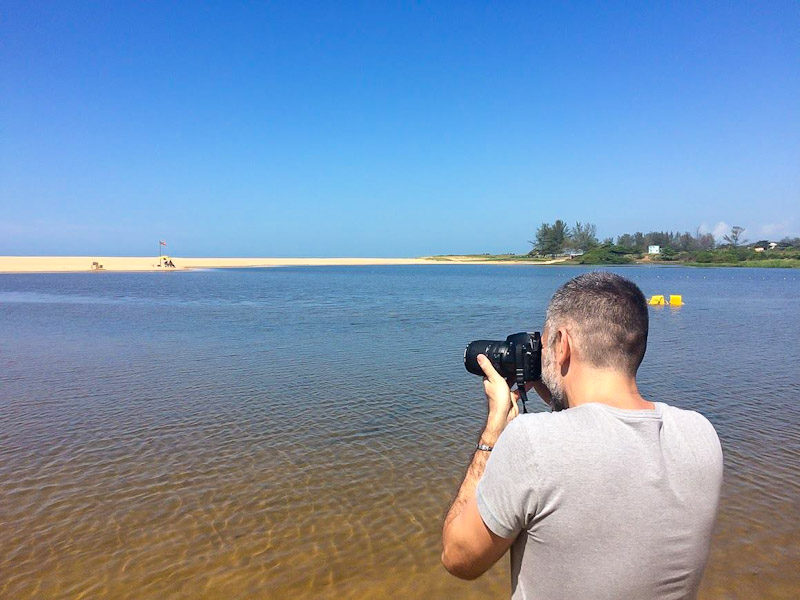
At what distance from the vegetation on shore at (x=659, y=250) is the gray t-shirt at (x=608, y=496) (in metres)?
117

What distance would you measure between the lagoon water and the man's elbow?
9.16 ft

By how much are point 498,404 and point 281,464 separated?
209 inches

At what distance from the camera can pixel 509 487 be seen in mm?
1683

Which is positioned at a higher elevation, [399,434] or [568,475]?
[568,475]

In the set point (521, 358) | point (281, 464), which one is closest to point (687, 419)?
point (521, 358)

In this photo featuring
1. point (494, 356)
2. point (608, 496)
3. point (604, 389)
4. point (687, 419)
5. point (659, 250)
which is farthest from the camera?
point (659, 250)

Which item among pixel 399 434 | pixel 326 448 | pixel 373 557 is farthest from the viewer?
pixel 399 434

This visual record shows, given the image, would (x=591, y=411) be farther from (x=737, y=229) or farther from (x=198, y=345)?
(x=737, y=229)

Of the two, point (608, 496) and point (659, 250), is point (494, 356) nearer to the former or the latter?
point (608, 496)

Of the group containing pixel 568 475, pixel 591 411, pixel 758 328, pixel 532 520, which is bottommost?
pixel 758 328

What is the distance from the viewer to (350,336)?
1816cm

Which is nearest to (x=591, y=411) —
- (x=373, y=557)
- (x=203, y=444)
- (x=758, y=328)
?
(x=373, y=557)

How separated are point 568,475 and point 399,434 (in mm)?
6525

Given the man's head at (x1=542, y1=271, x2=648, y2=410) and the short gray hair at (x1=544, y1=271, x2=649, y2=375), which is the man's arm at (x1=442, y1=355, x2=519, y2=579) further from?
the short gray hair at (x1=544, y1=271, x2=649, y2=375)
